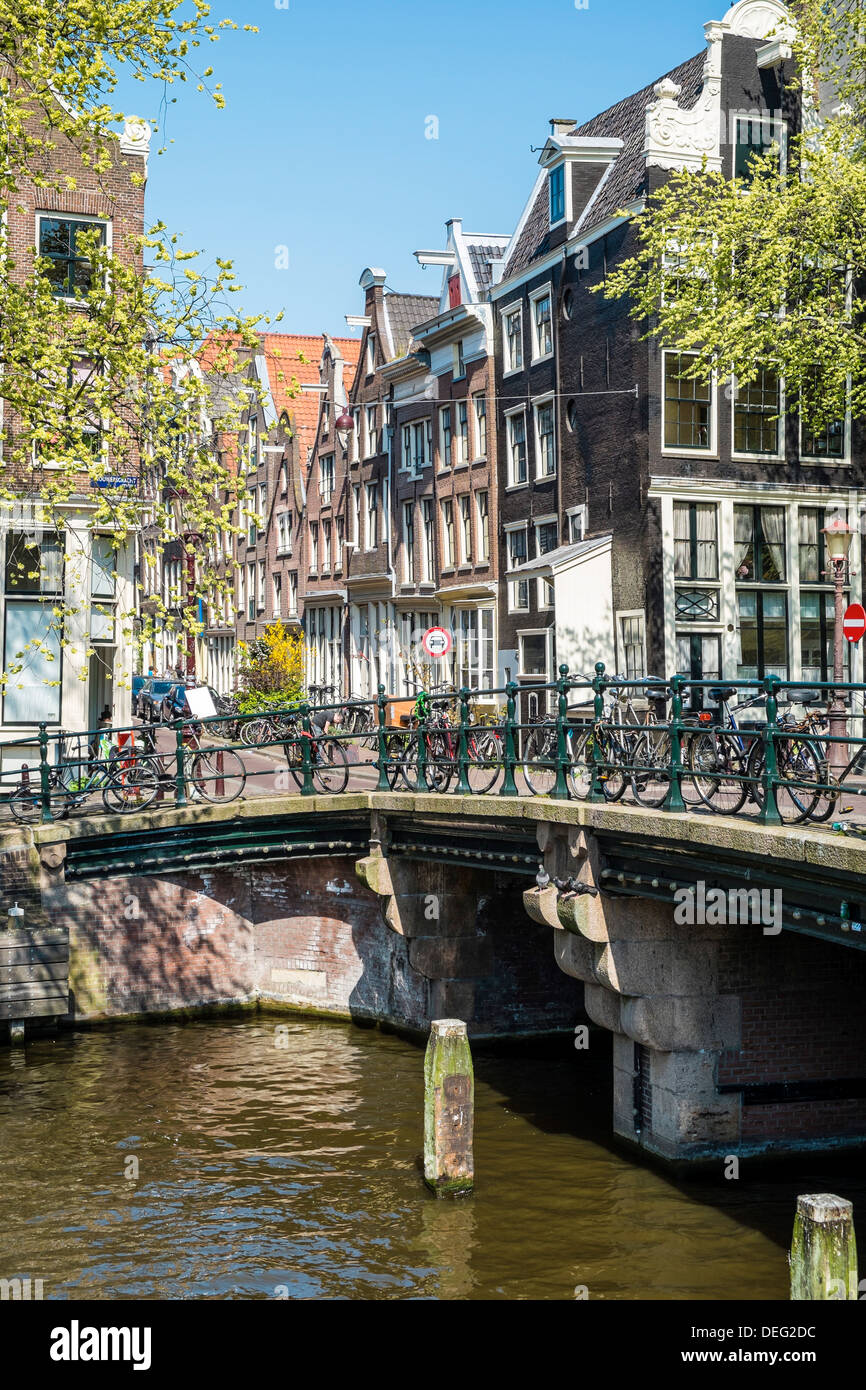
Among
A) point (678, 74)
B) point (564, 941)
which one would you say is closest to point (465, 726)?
point (564, 941)

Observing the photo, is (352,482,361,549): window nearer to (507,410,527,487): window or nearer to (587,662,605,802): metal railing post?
(507,410,527,487): window

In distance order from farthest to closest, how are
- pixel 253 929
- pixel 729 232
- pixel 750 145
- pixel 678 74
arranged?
pixel 678 74, pixel 750 145, pixel 729 232, pixel 253 929

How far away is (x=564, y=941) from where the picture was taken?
1416cm

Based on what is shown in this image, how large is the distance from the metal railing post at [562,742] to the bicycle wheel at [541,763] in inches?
4.4

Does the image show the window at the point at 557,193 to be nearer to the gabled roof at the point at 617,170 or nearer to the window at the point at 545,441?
the gabled roof at the point at 617,170

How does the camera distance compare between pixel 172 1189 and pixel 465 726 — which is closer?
pixel 172 1189

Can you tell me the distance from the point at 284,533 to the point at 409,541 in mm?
13323

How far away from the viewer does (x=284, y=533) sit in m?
54.6

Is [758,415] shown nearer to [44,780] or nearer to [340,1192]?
[44,780]

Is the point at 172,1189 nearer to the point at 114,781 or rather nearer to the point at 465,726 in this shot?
the point at 465,726

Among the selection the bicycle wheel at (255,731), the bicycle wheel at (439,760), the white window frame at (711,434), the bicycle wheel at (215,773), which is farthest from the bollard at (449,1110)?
the white window frame at (711,434)

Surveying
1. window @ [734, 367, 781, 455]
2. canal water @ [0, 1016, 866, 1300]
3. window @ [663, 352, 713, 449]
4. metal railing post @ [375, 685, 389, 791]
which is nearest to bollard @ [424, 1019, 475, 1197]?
canal water @ [0, 1016, 866, 1300]

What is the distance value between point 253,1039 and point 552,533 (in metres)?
16.6
